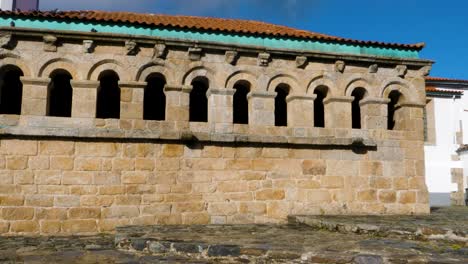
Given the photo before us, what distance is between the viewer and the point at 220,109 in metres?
8.05

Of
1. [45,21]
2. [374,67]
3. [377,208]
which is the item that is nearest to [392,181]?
[377,208]

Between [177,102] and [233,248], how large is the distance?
12.0ft

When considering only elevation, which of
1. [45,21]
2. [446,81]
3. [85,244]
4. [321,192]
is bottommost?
[85,244]

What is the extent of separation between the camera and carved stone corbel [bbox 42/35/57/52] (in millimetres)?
7395

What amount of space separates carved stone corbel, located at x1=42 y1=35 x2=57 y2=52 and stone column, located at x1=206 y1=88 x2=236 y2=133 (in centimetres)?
282

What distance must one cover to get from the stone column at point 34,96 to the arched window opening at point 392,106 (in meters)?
6.89

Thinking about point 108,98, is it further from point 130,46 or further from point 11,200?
point 11,200

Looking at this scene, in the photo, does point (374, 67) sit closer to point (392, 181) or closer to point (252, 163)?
point (392, 181)

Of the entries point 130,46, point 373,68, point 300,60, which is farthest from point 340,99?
point 130,46

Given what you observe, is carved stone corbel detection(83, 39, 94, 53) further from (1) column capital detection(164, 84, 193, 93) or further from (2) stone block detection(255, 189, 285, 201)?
(2) stone block detection(255, 189, 285, 201)

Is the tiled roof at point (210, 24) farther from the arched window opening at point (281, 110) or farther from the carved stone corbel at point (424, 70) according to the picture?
the arched window opening at point (281, 110)

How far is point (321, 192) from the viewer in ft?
27.0

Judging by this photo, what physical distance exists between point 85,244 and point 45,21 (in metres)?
4.06

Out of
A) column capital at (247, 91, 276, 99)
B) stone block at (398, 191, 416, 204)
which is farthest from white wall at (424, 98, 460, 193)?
column capital at (247, 91, 276, 99)
